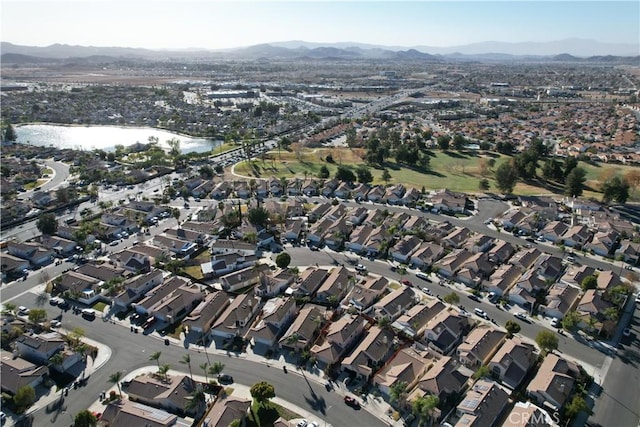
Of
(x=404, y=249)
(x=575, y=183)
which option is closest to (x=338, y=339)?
(x=404, y=249)

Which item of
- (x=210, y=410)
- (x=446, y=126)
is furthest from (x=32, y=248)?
(x=446, y=126)

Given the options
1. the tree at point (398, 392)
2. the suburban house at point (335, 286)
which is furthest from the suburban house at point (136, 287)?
the tree at point (398, 392)

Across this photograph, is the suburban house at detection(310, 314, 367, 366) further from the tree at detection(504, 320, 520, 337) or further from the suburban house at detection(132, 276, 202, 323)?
the suburban house at detection(132, 276, 202, 323)

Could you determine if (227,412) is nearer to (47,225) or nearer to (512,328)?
(512,328)

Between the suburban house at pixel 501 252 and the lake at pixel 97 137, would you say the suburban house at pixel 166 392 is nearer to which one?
the suburban house at pixel 501 252

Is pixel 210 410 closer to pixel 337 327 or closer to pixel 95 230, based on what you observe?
pixel 337 327
